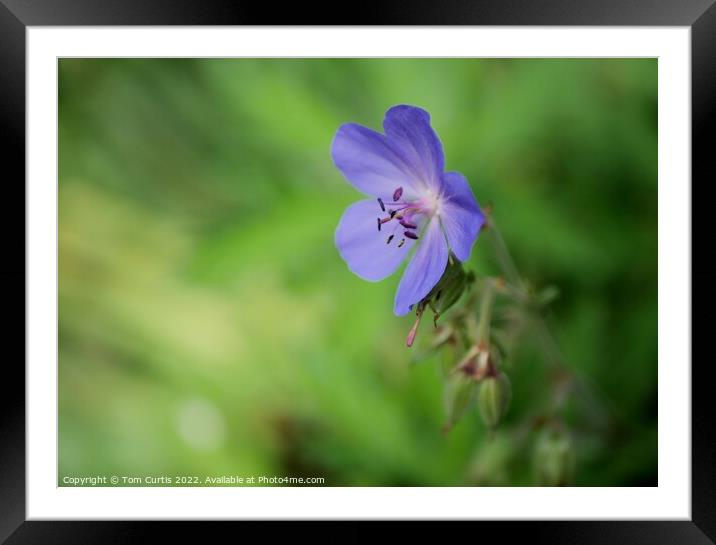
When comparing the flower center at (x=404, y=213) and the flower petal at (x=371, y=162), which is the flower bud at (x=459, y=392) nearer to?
the flower center at (x=404, y=213)

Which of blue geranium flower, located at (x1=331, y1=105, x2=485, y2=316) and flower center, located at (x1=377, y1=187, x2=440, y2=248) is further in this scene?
flower center, located at (x1=377, y1=187, x2=440, y2=248)

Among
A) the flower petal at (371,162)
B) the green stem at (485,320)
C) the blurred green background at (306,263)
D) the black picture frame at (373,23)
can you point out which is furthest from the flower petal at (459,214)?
the blurred green background at (306,263)

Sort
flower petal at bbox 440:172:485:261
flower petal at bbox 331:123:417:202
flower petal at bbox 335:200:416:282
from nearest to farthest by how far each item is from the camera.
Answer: flower petal at bbox 440:172:485:261 < flower petal at bbox 331:123:417:202 < flower petal at bbox 335:200:416:282

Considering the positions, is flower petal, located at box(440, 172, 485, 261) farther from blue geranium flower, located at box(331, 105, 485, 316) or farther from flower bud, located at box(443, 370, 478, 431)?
flower bud, located at box(443, 370, 478, 431)

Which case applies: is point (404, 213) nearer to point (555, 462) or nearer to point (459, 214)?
point (459, 214)

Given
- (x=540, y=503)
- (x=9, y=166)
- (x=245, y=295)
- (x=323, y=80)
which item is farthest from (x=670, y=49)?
(x=245, y=295)

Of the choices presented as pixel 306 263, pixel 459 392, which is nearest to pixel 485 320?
pixel 459 392

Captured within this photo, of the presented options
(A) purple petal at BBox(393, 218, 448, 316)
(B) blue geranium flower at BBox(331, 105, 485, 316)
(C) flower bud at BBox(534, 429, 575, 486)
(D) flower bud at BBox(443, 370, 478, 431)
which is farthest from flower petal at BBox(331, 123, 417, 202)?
(C) flower bud at BBox(534, 429, 575, 486)
